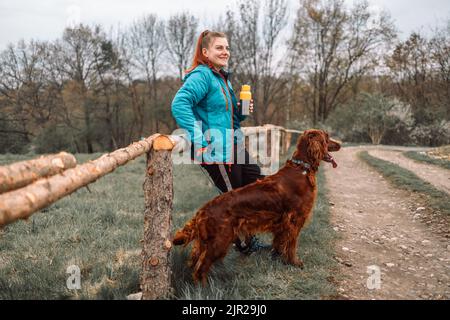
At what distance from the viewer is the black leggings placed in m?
3.15

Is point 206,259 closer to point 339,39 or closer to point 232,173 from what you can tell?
point 232,173

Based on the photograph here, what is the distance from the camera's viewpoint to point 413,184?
21.2 feet

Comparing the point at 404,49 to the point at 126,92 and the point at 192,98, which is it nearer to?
the point at 126,92

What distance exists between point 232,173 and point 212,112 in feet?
2.08

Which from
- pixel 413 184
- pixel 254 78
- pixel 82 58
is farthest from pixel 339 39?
pixel 413 184

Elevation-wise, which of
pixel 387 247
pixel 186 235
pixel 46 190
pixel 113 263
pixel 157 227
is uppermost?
pixel 46 190

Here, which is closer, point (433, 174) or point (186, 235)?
point (186, 235)

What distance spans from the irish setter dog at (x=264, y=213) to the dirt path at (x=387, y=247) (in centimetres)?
67

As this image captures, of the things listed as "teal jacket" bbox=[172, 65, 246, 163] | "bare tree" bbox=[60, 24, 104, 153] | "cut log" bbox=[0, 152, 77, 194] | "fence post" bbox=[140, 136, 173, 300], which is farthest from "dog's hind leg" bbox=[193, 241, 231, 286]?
"bare tree" bbox=[60, 24, 104, 153]

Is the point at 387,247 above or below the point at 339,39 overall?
below

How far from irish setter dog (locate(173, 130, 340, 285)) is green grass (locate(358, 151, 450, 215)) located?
293cm

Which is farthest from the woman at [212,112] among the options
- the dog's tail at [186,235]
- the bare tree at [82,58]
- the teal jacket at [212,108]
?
the bare tree at [82,58]

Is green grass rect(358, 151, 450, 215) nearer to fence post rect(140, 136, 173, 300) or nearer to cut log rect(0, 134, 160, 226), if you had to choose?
fence post rect(140, 136, 173, 300)
